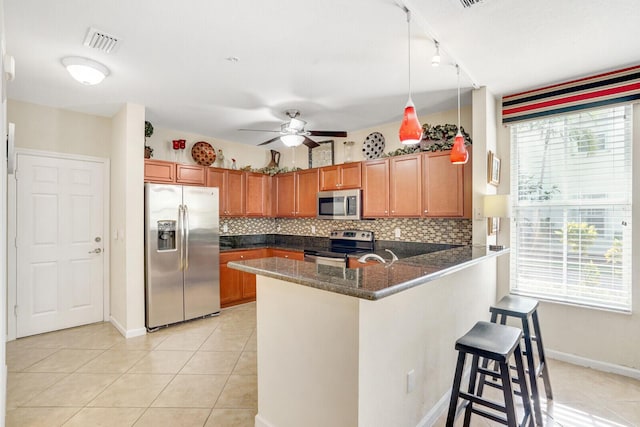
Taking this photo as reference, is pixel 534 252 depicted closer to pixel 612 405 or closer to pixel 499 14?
pixel 612 405

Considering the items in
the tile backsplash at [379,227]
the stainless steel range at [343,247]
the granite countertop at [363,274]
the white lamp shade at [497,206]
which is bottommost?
the stainless steel range at [343,247]

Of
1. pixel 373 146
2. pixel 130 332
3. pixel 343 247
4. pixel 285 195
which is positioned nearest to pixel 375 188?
pixel 373 146

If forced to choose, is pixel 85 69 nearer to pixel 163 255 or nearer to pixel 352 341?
pixel 163 255

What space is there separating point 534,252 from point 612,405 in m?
1.34

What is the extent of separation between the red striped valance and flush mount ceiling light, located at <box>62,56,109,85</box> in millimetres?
3782

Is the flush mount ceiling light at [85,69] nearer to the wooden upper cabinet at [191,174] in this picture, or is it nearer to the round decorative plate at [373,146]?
the wooden upper cabinet at [191,174]

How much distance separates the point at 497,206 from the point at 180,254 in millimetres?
3504

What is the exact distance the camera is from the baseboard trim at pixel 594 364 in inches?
106

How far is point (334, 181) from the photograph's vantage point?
4.61m

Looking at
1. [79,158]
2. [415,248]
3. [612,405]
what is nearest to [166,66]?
[79,158]

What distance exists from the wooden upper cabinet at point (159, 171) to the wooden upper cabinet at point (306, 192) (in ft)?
5.97

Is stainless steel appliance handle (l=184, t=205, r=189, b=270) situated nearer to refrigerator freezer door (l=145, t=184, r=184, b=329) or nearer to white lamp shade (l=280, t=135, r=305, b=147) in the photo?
refrigerator freezer door (l=145, t=184, r=184, b=329)

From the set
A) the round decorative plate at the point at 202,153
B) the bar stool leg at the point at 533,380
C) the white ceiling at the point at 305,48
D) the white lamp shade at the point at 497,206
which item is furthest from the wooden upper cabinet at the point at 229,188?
the bar stool leg at the point at 533,380

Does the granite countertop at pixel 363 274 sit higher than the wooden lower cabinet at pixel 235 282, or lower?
higher
